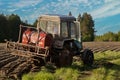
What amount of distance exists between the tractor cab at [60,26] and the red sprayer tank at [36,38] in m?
0.75

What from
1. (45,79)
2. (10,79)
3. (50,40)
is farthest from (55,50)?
(45,79)

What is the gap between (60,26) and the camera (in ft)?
54.6

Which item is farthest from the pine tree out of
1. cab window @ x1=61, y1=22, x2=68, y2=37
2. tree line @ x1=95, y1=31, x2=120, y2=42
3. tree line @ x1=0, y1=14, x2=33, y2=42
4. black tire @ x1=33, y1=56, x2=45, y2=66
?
black tire @ x1=33, y1=56, x2=45, y2=66

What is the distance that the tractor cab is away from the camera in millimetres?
16688

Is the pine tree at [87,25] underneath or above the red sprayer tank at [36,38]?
above

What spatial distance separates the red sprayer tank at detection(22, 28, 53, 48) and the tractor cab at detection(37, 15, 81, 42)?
29.6 inches

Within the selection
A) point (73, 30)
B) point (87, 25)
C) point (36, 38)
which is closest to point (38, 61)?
point (36, 38)

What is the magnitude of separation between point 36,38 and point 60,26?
1.25 metres

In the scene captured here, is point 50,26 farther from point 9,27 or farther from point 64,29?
point 9,27

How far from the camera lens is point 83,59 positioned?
18250 millimetres

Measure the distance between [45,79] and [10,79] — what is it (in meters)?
2.17

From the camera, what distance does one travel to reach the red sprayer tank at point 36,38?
52.0 feet

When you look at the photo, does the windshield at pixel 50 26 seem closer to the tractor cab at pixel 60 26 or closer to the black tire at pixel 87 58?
the tractor cab at pixel 60 26

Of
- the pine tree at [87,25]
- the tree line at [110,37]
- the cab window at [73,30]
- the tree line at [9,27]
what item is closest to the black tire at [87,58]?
the cab window at [73,30]
